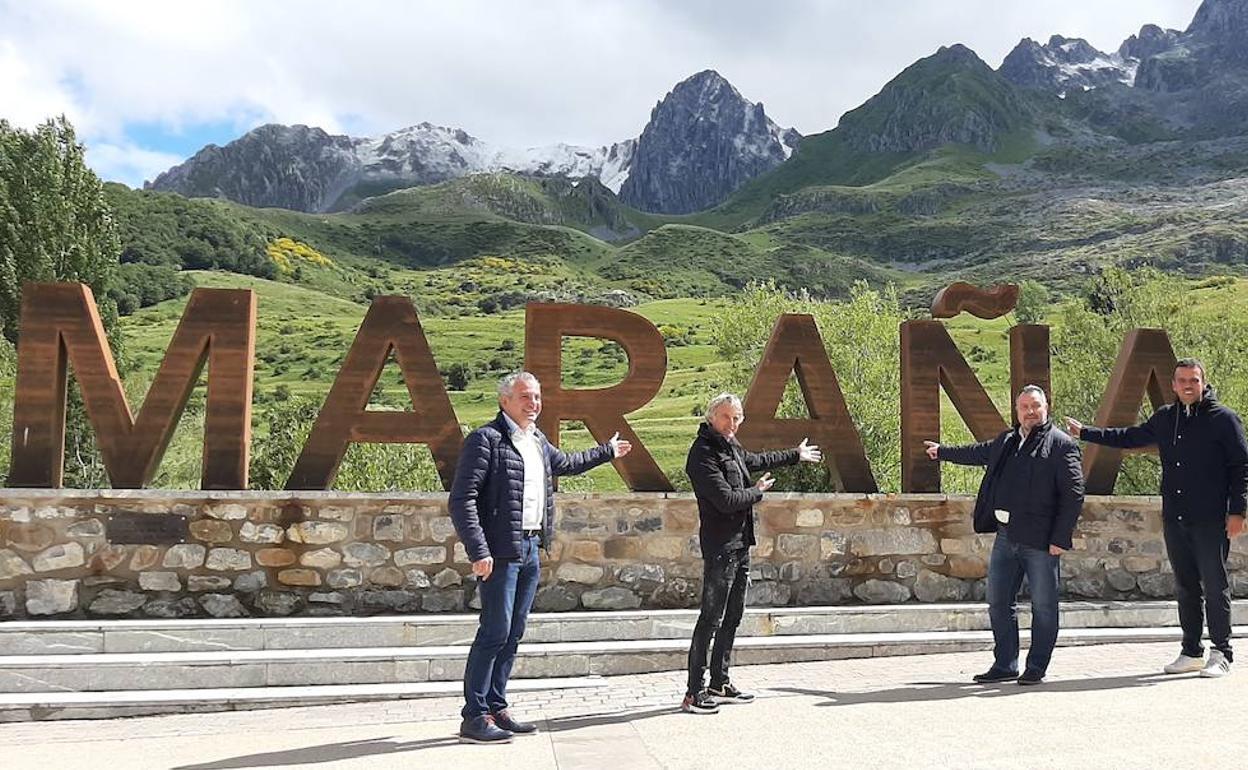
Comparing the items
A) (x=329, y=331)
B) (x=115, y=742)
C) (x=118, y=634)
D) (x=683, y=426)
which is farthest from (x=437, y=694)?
(x=329, y=331)

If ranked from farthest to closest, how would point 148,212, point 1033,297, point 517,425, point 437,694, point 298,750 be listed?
point 148,212 → point 1033,297 → point 437,694 → point 517,425 → point 298,750

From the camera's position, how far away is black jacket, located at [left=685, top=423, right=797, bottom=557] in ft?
17.7

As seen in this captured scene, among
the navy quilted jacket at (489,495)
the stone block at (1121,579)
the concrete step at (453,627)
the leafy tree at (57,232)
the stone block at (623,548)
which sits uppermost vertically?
the leafy tree at (57,232)

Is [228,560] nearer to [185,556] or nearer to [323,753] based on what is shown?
[185,556]

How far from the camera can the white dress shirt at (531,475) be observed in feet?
16.8

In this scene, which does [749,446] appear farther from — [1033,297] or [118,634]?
[1033,297]

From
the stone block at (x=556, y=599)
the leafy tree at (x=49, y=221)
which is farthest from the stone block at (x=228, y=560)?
the leafy tree at (x=49, y=221)

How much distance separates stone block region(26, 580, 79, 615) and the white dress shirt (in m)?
4.21

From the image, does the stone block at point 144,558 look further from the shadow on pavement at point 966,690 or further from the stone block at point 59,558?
the shadow on pavement at point 966,690

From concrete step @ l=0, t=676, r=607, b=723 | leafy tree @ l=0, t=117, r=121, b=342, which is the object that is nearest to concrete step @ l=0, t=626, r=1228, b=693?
concrete step @ l=0, t=676, r=607, b=723

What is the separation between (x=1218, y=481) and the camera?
625 cm

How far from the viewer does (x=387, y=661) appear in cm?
638

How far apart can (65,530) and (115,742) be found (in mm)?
2729

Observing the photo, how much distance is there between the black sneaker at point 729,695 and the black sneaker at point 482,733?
1.34 metres
